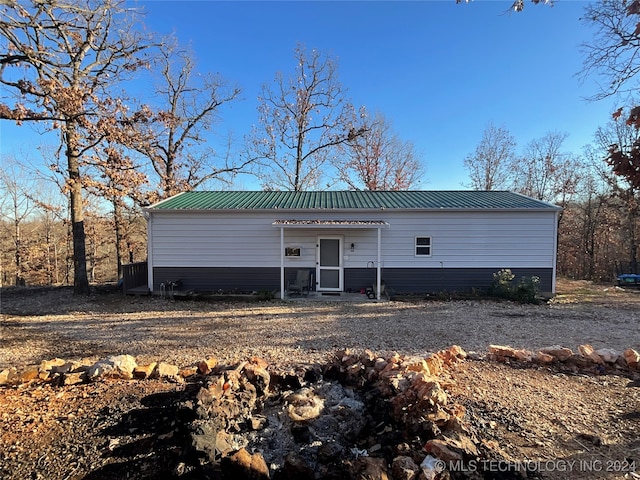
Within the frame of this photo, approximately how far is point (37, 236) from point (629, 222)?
35296 mm

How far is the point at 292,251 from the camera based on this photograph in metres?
10.7

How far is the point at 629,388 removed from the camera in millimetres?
3168

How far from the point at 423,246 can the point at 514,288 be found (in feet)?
9.50

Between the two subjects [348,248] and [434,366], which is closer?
[434,366]

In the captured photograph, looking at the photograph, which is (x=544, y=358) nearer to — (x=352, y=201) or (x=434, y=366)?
(x=434, y=366)

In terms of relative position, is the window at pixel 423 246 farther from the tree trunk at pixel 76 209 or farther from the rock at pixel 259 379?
the tree trunk at pixel 76 209

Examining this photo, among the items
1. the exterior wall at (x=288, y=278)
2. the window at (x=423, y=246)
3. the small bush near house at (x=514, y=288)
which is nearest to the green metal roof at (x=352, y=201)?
the window at (x=423, y=246)

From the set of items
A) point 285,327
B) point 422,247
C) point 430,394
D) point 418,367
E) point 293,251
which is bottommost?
point 285,327

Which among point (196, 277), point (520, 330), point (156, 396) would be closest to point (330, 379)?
point (156, 396)

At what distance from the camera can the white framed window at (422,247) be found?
35.1 ft

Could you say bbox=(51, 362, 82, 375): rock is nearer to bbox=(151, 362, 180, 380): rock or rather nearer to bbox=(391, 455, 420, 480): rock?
bbox=(151, 362, 180, 380): rock

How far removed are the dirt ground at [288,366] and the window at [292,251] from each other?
7.05 feet

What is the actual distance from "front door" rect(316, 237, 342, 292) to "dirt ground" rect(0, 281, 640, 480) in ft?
5.91

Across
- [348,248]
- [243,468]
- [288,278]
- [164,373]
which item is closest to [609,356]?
[243,468]
